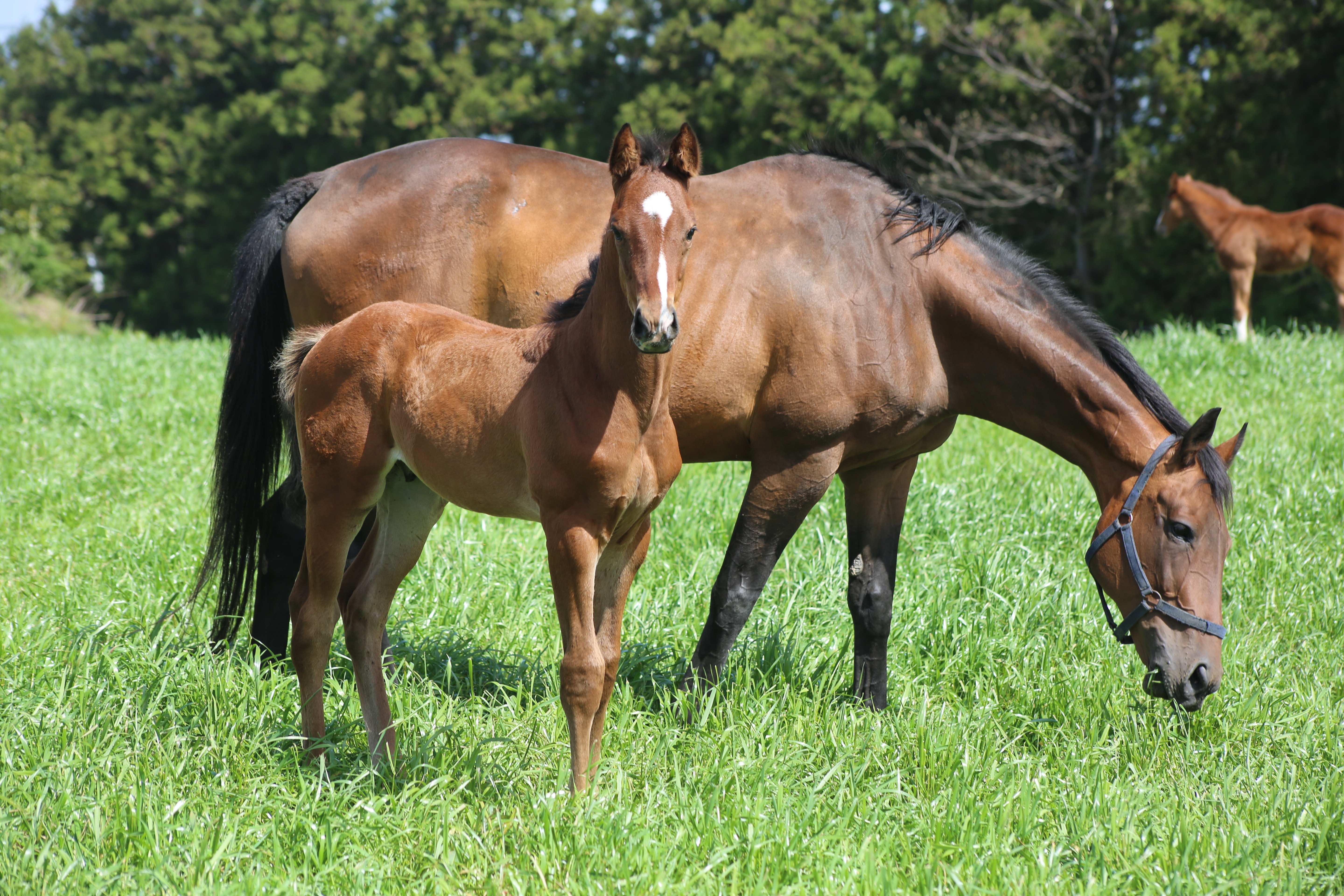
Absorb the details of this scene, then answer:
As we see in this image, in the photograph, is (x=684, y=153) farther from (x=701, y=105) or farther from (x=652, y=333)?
(x=701, y=105)

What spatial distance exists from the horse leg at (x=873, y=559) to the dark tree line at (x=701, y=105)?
1.56 m

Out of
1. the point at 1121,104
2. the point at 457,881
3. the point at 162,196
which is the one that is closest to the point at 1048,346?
the point at 457,881

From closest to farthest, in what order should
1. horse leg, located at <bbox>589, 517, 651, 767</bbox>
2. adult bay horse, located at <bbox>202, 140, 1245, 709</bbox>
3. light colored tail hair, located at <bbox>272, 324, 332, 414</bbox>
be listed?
horse leg, located at <bbox>589, 517, 651, 767</bbox>
light colored tail hair, located at <bbox>272, 324, 332, 414</bbox>
adult bay horse, located at <bbox>202, 140, 1245, 709</bbox>

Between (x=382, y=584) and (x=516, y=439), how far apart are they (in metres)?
0.80

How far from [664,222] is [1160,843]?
2.08 metres

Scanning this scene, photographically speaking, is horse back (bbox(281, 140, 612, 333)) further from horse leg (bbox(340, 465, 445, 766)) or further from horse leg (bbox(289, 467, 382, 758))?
horse leg (bbox(289, 467, 382, 758))

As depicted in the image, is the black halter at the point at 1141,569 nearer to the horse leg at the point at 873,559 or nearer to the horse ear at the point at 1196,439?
the horse ear at the point at 1196,439

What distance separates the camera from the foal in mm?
2410

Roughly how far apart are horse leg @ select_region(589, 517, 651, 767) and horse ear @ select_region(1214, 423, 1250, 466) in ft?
6.63

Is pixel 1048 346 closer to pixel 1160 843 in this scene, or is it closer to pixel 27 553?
pixel 1160 843

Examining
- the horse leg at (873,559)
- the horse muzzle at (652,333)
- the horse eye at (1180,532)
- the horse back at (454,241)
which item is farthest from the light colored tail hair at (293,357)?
the horse eye at (1180,532)

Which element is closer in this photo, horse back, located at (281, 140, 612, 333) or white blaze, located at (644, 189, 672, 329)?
white blaze, located at (644, 189, 672, 329)

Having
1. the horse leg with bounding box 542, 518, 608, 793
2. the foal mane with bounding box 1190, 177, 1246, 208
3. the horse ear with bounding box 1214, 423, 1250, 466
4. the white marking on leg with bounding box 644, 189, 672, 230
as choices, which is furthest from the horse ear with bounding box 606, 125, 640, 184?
the foal mane with bounding box 1190, 177, 1246, 208

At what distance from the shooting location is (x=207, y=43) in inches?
1190
